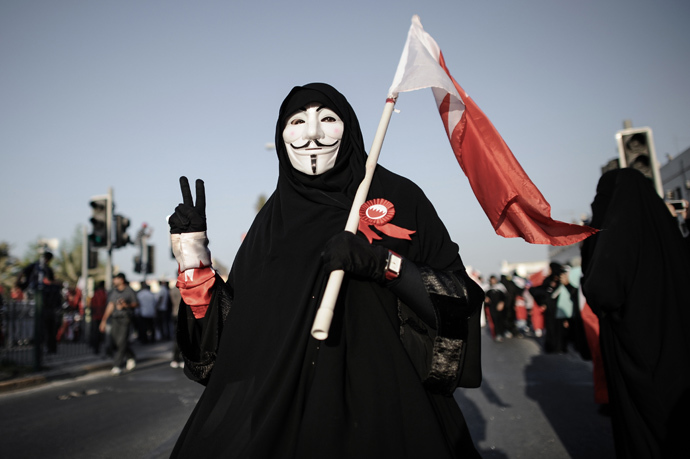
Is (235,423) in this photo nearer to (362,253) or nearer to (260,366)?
(260,366)

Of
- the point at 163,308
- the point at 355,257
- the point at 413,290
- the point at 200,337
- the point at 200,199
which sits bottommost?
the point at 163,308

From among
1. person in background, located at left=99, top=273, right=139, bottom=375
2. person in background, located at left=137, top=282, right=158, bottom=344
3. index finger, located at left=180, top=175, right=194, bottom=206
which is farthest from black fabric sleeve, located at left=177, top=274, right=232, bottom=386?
person in background, located at left=137, top=282, right=158, bottom=344

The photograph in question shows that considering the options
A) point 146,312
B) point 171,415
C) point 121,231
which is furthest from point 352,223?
point 146,312

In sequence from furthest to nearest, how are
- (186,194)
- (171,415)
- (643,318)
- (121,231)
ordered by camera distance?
(121,231), (171,415), (643,318), (186,194)

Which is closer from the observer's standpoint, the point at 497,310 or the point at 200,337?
the point at 200,337

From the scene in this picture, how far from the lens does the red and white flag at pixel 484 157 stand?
2604mm

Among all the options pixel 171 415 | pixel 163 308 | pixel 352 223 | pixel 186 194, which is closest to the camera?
pixel 352 223

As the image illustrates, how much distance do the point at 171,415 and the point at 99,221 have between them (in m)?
7.99

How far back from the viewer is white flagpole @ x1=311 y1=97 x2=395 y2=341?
70.7 inches

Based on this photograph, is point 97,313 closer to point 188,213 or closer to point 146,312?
point 146,312

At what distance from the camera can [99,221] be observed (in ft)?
43.4

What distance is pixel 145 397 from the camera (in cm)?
796

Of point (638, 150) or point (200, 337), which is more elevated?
point (638, 150)

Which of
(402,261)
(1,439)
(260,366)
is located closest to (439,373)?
(402,261)
